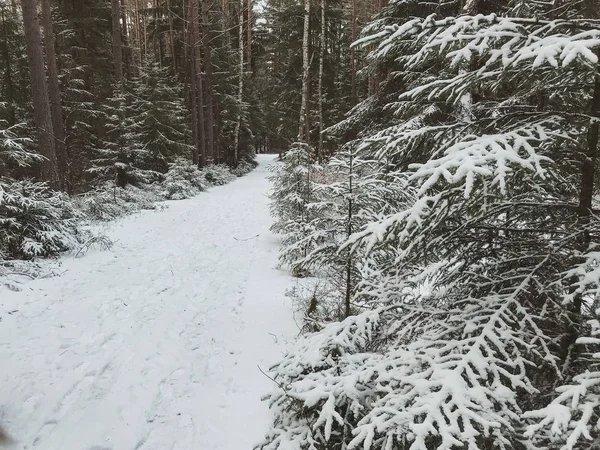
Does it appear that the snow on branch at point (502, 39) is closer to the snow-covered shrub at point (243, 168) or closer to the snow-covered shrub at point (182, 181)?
the snow-covered shrub at point (182, 181)

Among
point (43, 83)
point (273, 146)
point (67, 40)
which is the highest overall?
point (67, 40)

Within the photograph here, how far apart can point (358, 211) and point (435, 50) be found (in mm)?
2095

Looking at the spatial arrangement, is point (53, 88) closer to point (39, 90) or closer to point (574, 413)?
point (39, 90)

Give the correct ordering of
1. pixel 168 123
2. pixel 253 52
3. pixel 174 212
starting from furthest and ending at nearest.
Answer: pixel 253 52 < pixel 168 123 < pixel 174 212

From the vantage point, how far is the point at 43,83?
8.98m

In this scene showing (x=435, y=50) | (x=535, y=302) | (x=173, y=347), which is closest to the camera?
(x=435, y=50)

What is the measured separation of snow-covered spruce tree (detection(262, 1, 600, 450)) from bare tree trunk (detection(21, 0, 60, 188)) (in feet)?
29.5

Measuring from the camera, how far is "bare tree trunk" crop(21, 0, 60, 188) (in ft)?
28.3

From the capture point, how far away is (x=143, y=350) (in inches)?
185

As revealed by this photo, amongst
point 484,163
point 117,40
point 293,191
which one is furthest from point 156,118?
point 484,163

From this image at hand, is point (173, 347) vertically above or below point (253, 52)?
below

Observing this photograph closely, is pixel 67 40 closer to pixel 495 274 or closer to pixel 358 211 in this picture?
pixel 358 211

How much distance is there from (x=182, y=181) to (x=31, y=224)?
9872mm

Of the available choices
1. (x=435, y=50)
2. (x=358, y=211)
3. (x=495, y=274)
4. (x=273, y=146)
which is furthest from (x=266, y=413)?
(x=273, y=146)
